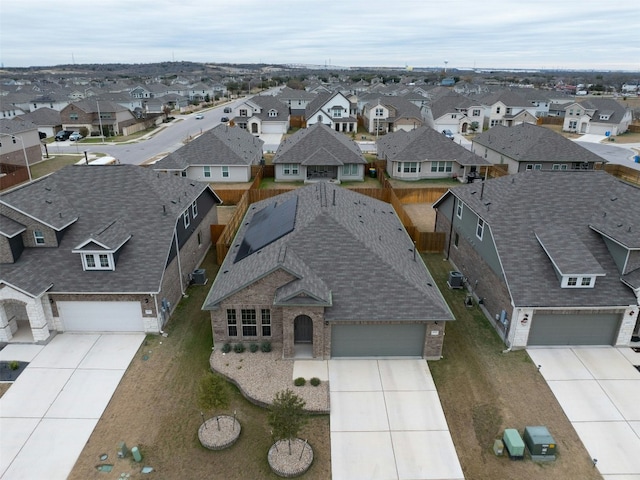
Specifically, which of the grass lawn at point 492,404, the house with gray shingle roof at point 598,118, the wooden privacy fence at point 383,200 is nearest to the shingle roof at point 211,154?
the wooden privacy fence at point 383,200

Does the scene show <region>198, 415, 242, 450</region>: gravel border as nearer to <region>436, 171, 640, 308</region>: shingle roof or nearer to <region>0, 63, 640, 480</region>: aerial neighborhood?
<region>0, 63, 640, 480</region>: aerial neighborhood

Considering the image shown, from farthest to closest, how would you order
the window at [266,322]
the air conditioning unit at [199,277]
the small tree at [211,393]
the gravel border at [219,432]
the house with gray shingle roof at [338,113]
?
the house with gray shingle roof at [338,113] < the air conditioning unit at [199,277] < the window at [266,322] < the gravel border at [219,432] < the small tree at [211,393]

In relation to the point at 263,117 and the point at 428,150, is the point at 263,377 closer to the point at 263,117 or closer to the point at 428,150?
the point at 428,150

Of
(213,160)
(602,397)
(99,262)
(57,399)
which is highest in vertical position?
(99,262)

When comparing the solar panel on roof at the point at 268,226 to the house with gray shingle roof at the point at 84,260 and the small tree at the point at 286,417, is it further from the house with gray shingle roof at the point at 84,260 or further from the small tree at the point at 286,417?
the small tree at the point at 286,417

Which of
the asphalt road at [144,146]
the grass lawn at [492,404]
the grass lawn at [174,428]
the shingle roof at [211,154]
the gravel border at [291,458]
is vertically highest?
the shingle roof at [211,154]

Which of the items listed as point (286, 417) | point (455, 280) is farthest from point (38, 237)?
point (455, 280)
